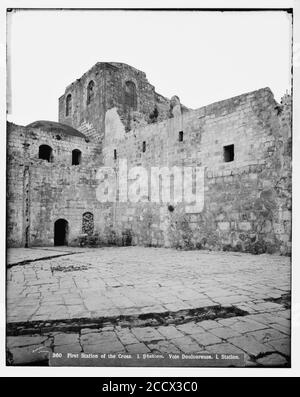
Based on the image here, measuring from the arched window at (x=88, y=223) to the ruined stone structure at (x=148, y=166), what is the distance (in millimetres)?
45

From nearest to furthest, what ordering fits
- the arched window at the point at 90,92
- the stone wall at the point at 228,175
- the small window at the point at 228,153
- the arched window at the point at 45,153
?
the stone wall at the point at 228,175 → the small window at the point at 228,153 → the arched window at the point at 45,153 → the arched window at the point at 90,92

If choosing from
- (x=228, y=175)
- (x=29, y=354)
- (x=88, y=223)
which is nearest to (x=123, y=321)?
(x=29, y=354)

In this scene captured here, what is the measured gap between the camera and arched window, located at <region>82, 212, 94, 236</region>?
12180 millimetres

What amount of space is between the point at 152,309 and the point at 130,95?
13742 millimetres

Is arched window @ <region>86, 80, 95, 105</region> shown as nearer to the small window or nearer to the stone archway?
the stone archway

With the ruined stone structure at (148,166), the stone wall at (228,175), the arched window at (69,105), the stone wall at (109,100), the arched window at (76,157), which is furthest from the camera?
the arched window at (69,105)

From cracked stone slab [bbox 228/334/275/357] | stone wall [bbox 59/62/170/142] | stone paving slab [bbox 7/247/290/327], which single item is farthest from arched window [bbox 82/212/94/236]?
cracked stone slab [bbox 228/334/275/357]

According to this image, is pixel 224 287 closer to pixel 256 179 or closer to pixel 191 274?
pixel 191 274

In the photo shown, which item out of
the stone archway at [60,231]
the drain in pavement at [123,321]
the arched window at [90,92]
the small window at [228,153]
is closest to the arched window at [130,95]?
the arched window at [90,92]

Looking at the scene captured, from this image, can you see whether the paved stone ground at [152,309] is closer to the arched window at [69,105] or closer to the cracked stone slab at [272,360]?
the cracked stone slab at [272,360]

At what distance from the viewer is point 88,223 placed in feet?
40.2

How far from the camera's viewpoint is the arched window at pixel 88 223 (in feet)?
40.0

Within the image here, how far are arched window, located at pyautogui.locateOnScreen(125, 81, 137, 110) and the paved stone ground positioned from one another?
1150cm

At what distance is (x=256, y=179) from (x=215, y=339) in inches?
226
